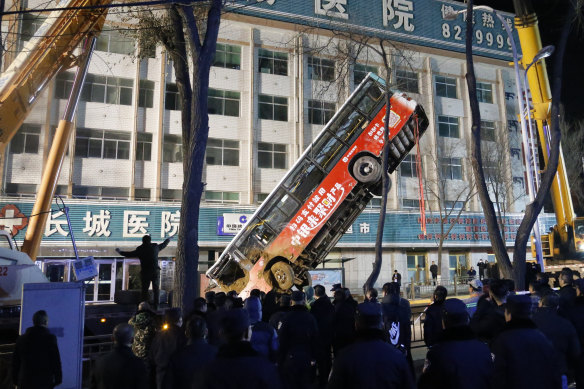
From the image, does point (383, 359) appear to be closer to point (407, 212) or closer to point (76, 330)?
point (76, 330)

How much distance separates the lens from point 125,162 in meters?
24.6

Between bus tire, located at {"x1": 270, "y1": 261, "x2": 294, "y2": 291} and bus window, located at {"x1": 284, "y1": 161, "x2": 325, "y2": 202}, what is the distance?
1828 mm

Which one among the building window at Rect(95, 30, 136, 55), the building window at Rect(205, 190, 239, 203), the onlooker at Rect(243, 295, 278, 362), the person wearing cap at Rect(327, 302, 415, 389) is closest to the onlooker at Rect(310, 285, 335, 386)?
the onlooker at Rect(243, 295, 278, 362)

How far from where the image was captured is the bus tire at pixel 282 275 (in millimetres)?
11594

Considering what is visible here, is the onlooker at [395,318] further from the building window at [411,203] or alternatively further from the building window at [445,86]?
the building window at [445,86]

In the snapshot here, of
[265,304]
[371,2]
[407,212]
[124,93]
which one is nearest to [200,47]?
[265,304]

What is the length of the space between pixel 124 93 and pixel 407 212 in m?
18.5

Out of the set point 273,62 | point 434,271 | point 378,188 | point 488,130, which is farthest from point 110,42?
point 488,130

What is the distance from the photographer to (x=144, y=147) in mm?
25344

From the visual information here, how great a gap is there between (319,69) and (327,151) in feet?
62.3

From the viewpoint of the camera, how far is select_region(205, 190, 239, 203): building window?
25.9 m

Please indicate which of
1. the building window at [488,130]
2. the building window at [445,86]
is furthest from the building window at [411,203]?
the building window at [445,86]

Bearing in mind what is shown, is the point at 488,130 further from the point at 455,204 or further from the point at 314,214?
the point at 314,214

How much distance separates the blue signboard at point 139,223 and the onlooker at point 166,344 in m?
16.6
